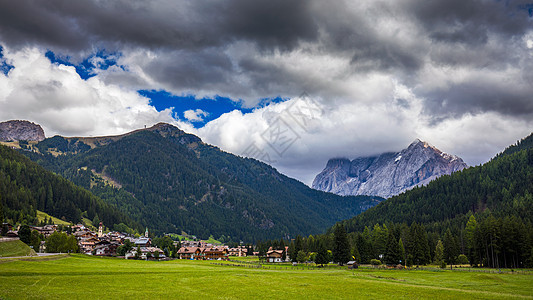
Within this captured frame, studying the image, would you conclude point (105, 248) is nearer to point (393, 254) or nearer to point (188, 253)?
point (188, 253)

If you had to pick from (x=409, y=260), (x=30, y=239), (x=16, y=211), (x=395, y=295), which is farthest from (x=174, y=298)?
(x=16, y=211)

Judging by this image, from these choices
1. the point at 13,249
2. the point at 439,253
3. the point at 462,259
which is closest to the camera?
the point at 13,249

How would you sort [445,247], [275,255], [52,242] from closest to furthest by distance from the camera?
[52,242] → [445,247] → [275,255]

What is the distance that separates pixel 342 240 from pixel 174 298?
98650mm

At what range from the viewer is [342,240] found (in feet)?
437

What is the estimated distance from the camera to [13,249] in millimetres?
87312

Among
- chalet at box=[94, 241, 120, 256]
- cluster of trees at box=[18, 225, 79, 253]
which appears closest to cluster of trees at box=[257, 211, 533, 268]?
chalet at box=[94, 241, 120, 256]

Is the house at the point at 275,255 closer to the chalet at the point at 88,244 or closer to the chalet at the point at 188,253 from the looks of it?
the chalet at the point at 188,253

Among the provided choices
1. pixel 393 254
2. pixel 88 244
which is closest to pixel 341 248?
pixel 393 254

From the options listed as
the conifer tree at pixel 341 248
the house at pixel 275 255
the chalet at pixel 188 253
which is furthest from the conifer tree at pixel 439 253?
the chalet at pixel 188 253

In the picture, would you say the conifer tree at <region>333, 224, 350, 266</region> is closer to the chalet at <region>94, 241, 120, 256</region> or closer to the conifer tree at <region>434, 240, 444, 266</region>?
the conifer tree at <region>434, 240, 444, 266</region>

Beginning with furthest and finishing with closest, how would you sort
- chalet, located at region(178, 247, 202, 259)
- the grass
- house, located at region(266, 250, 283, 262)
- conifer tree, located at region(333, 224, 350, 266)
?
1. chalet, located at region(178, 247, 202, 259)
2. house, located at region(266, 250, 283, 262)
3. conifer tree, located at region(333, 224, 350, 266)
4. the grass

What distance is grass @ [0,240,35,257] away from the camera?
83438 mm

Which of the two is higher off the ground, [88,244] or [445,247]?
[445,247]
